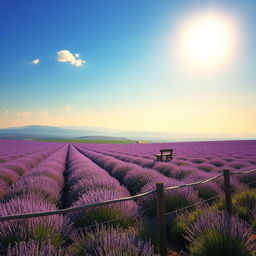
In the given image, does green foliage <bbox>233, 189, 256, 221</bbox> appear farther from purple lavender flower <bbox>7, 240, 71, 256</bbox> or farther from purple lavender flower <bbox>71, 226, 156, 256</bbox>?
purple lavender flower <bbox>7, 240, 71, 256</bbox>

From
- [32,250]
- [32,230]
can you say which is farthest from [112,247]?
[32,230]

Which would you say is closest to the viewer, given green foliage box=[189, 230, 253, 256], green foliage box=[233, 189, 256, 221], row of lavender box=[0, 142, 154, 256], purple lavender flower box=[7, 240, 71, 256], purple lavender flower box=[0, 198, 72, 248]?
purple lavender flower box=[7, 240, 71, 256]

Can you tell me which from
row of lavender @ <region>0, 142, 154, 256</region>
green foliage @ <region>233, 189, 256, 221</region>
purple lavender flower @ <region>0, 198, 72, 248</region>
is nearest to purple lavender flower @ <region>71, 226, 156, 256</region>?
row of lavender @ <region>0, 142, 154, 256</region>

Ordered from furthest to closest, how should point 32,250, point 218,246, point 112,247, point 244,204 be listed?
1. point 244,204
2. point 218,246
3. point 112,247
4. point 32,250

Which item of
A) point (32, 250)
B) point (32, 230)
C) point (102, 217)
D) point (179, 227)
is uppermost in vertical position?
point (32, 250)

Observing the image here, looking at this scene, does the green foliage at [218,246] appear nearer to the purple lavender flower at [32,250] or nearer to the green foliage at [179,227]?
the green foliage at [179,227]

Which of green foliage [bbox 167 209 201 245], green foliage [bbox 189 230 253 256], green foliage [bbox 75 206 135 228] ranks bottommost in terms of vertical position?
green foliage [bbox 167 209 201 245]

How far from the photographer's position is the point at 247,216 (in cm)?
371

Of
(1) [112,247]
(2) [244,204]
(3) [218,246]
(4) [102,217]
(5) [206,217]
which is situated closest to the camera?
(1) [112,247]

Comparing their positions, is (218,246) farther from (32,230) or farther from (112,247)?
(32,230)

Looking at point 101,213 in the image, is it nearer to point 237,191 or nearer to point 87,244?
point 87,244

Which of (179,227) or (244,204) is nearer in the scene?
(179,227)

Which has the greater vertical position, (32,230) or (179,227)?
(32,230)

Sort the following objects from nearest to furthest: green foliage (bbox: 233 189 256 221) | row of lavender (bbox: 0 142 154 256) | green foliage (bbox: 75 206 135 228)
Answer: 1. row of lavender (bbox: 0 142 154 256)
2. green foliage (bbox: 75 206 135 228)
3. green foliage (bbox: 233 189 256 221)
